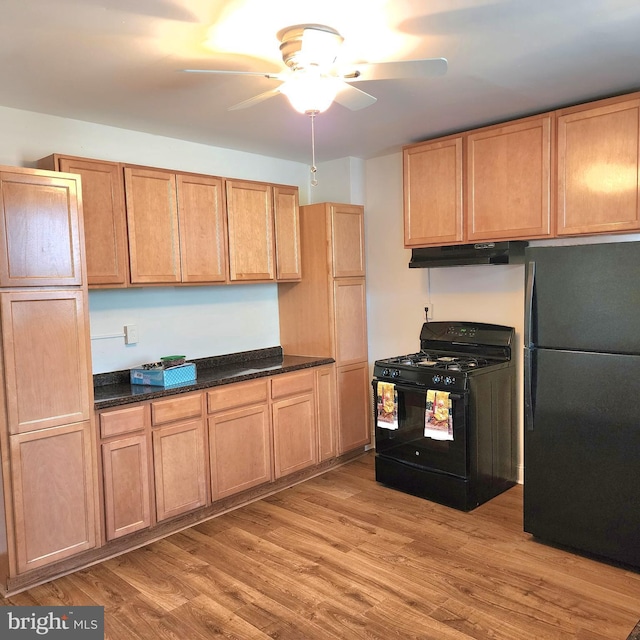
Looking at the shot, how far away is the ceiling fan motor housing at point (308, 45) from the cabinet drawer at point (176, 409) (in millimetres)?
1933

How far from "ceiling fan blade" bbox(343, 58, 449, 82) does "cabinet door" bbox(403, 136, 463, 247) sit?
1.62 metres

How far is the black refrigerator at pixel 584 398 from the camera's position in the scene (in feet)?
8.43

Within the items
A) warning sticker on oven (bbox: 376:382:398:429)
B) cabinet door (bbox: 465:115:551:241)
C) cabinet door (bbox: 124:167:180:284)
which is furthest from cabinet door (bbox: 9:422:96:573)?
cabinet door (bbox: 465:115:551:241)

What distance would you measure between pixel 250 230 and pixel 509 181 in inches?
69.0

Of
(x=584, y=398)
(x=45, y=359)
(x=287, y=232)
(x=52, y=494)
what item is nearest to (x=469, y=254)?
(x=584, y=398)

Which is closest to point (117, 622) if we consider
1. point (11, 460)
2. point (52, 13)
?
point (11, 460)

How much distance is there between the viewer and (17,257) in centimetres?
256

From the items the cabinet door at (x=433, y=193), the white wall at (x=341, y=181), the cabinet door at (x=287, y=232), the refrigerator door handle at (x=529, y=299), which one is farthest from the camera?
the white wall at (x=341, y=181)

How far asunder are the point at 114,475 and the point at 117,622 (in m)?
0.77

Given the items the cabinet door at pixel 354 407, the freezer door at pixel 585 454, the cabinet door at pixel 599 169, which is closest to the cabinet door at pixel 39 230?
the cabinet door at pixel 354 407

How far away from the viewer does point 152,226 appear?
131 inches

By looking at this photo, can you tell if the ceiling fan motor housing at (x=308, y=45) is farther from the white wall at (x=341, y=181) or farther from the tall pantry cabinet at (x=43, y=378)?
the white wall at (x=341, y=181)

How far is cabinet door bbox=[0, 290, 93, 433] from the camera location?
2553mm

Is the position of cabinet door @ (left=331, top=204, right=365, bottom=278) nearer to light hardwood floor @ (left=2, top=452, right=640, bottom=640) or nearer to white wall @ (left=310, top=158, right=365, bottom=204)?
white wall @ (left=310, top=158, right=365, bottom=204)
